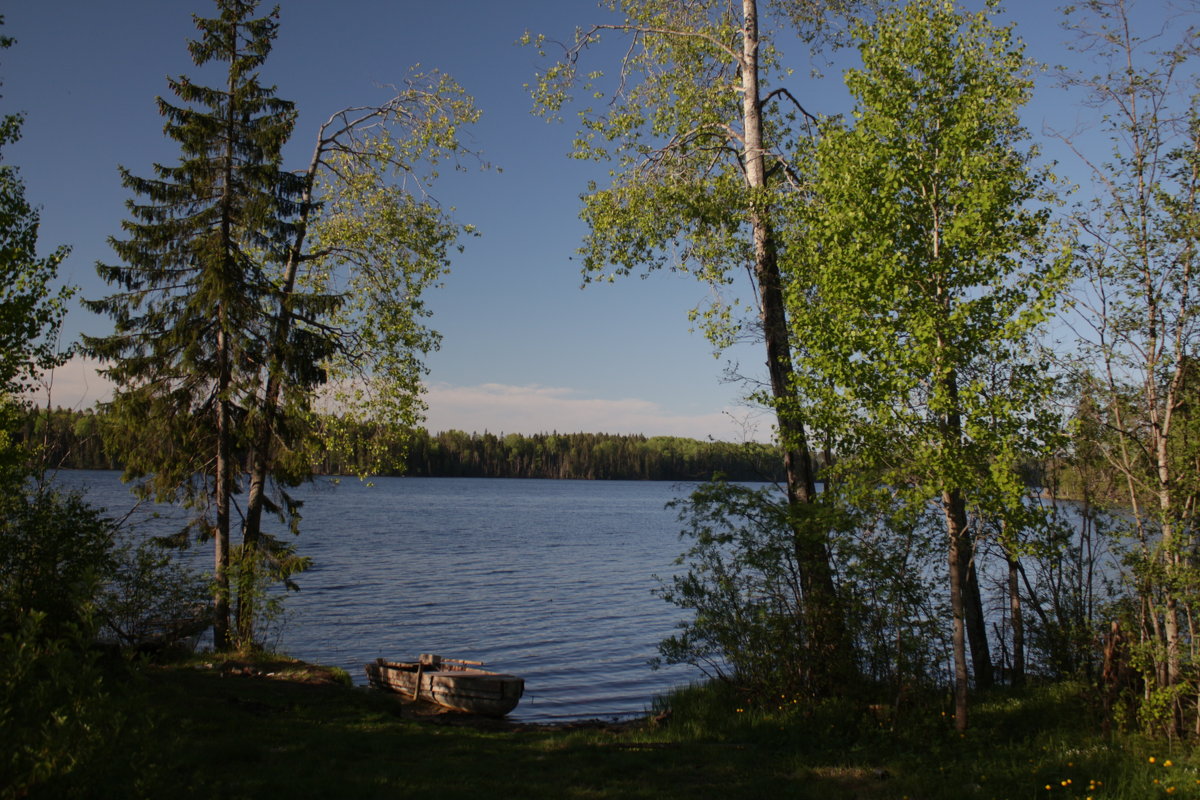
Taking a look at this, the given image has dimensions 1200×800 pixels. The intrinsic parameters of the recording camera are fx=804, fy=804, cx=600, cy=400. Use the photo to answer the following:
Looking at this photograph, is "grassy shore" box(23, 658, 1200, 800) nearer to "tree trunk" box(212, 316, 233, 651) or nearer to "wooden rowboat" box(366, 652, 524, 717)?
"wooden rowboat" box(366, 652, 524, 717)

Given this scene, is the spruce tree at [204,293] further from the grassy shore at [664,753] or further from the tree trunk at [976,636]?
the tree trunk at [976,636]

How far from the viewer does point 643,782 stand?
8.30m

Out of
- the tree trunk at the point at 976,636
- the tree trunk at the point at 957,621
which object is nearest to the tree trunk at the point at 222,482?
the tree trunk at the point at 957,621

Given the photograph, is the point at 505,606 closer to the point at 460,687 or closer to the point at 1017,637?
the point at 460,687

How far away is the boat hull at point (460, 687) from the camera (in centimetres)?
1352

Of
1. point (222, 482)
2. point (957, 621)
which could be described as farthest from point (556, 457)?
point (957, 621)

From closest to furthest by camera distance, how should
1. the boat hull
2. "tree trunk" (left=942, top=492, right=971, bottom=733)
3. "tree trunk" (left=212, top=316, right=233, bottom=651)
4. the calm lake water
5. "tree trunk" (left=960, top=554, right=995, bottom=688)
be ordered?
"tree trunk" (left=942, top=492, right=971, bottom=733) < "tree trunk" (left=960, top=554, right=995, bottom=688) < the boat hull < "tree trunk" (left=212, top=316, right=233, bottom=651) < the calm lake water

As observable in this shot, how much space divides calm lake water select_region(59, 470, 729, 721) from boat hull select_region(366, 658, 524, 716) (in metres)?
1.28

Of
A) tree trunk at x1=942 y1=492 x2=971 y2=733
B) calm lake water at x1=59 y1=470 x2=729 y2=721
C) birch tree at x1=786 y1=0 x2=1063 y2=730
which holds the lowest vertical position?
calm lake water at x1=59 y1=470 x2=729 y2=721

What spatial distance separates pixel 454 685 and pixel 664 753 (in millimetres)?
5460

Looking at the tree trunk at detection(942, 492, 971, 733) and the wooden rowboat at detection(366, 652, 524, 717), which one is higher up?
the tree trunk at detection(942, 492, 971, 733)

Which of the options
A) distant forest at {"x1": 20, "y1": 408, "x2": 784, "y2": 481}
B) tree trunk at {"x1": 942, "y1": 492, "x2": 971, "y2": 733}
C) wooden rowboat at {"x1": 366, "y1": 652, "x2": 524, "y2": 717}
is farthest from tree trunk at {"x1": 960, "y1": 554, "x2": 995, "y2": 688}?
distant forest at {"x1": 20, "y1": 408, "x2": 784, "y2": 481}

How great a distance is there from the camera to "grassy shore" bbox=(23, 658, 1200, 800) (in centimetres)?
752

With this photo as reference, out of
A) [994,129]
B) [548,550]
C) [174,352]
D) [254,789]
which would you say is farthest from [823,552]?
[548,550]
